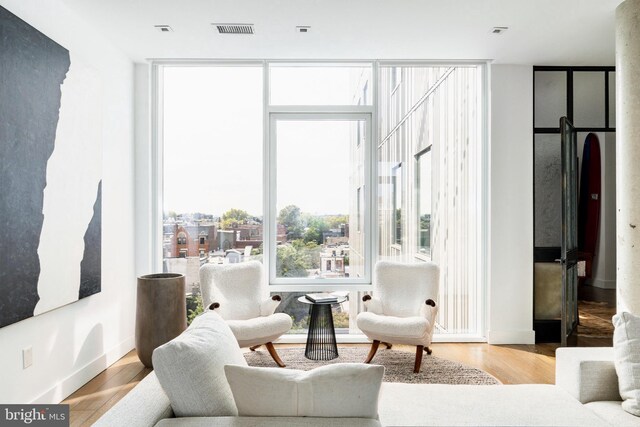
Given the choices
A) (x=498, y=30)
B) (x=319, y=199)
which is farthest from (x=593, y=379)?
(x=319, y=199)

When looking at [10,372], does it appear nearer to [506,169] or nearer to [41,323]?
[41,323]

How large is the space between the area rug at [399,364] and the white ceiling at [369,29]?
106 inches

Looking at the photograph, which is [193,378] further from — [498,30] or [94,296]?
[498,30]

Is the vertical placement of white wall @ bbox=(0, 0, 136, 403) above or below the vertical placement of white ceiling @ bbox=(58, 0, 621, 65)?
below

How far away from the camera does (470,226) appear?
4.80m

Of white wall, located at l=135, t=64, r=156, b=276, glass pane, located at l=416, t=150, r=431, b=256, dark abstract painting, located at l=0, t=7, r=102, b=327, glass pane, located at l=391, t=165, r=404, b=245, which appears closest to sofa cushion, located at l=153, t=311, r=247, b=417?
dark abstract painting, located at l=0, t=7, r=102, b=327

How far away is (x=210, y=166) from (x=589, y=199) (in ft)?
18.9

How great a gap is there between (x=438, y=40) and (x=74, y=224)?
3.23 metres

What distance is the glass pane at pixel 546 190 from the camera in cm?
465

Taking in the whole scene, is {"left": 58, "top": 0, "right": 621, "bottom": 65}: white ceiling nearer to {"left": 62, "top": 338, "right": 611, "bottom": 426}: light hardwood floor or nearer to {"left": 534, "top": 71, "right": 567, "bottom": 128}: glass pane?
{"left": 534, "top": 71, "right": 567, "bottom": 128}: glass pane

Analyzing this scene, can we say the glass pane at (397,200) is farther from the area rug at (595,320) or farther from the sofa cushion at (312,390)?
the sofa cushion at (312,390)

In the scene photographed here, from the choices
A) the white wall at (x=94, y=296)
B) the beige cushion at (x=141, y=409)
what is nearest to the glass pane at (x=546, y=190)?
the white wall at (x=94, y=296)

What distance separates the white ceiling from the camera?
3.37 metres

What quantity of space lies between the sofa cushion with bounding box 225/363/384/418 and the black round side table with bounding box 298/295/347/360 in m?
2.58
